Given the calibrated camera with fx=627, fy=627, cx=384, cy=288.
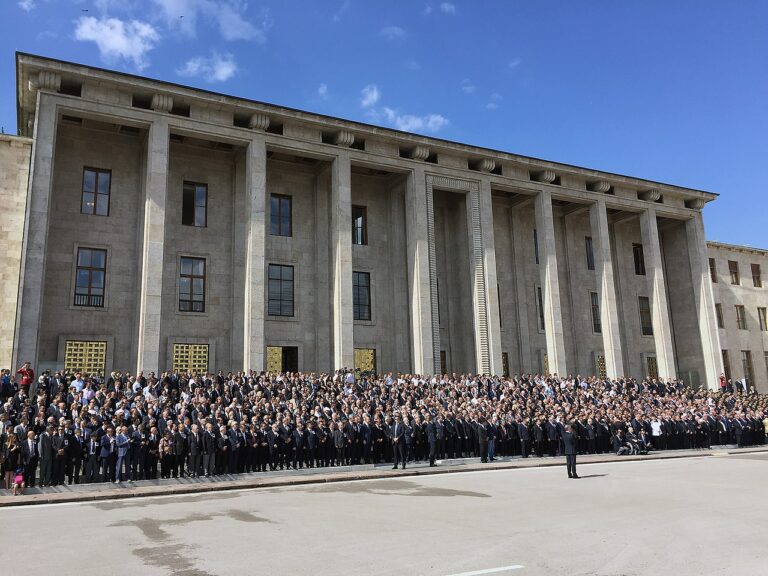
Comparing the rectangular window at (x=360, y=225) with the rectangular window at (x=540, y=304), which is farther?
the rectangular window at (x=540, y=304)

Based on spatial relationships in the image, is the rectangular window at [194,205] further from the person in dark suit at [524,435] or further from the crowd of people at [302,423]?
the person in dark suit at [524,435]

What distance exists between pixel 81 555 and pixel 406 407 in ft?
42.8

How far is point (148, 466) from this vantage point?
15367 millimetres

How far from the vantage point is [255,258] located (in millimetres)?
26625

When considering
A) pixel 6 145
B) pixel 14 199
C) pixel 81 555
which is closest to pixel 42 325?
pixel 14 199

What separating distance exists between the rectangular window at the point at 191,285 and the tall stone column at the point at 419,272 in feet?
32.7

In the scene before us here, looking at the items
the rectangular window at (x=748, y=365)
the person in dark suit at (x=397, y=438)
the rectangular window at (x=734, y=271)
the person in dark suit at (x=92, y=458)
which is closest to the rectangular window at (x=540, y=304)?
the rectangular window at (x=748, y=365)

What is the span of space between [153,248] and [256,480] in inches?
501

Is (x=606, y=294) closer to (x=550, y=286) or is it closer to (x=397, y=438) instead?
(x=550, y=286)

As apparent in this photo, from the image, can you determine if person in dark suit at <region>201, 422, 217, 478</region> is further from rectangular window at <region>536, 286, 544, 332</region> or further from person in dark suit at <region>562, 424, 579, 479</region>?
rectangular window at <region>536, 286, 544, 332</region>

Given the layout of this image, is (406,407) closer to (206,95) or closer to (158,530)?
(158,530)

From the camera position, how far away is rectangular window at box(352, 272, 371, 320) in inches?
1254

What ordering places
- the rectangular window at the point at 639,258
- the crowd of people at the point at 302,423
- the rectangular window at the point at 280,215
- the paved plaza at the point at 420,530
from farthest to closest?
the rectangular window at the point at 639,258 < the rectangular window at the point at 280,215 < the crowd of people at the point at 302,423 < the paved plaza at the point at 420,530

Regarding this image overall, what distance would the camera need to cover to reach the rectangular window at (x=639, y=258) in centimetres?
4208
